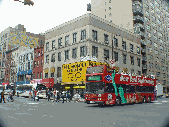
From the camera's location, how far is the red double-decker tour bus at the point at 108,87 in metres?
19.6

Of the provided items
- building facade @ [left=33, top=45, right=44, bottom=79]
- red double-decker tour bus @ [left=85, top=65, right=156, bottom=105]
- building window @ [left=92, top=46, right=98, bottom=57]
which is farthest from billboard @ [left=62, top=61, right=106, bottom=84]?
red double-decker tour bus @ [left=85, top=65, right=156, bottom=105]

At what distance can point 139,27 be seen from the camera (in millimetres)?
56562

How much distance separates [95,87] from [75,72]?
15.1 metres

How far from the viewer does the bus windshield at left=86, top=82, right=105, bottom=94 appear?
19.6m

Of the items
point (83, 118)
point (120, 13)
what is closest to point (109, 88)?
point (83, 118)

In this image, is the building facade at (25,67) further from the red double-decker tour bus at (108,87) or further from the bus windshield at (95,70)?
the red double-decker tour bus at (108,87)

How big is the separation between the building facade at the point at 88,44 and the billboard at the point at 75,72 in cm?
137

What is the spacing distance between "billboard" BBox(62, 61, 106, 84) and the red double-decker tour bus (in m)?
11.2

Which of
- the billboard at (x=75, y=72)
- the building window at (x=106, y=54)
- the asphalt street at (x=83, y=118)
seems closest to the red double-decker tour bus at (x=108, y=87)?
the asphalt street at (x=83, y=118)

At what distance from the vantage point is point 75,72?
3481 centimetres

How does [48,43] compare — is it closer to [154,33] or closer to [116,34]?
[116,34]

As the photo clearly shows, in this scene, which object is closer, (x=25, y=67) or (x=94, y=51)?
(x=94, y=51)

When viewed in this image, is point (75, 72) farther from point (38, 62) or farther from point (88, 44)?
point (38, 62)

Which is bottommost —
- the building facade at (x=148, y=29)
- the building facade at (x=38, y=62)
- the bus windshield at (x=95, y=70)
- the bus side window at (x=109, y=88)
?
the bus side window at (x=109, y=88)
